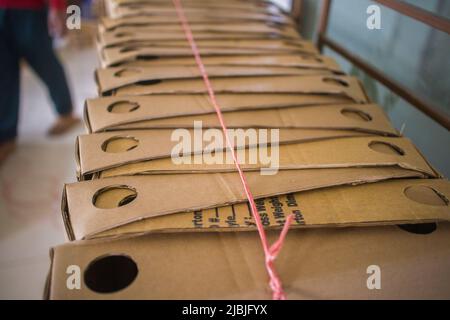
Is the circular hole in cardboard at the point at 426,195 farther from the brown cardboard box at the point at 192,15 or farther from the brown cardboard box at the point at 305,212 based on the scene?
the brown cardboard box at the point at 192,15

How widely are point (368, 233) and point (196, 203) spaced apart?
266 mm

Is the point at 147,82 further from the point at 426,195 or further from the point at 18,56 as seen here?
the point at 18,56

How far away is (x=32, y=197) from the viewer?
1622 millimetres

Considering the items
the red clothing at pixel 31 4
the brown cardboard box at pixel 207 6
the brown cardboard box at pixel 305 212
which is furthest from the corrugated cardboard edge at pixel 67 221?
the red clothing at pixel 31 4

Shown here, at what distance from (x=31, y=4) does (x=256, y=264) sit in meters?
1.71

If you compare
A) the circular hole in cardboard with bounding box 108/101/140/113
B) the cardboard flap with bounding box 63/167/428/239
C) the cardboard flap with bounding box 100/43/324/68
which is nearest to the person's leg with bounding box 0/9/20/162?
the cardboard flap with bounding box 100/43/324/68

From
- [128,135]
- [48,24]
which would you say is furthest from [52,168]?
[128,135]

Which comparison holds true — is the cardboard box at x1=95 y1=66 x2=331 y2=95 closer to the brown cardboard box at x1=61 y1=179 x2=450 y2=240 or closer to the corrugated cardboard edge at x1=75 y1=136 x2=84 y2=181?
the corrugated cardboard edge at x1=75 y1=136 x2=84 y2=181

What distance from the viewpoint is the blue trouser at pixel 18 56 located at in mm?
1700

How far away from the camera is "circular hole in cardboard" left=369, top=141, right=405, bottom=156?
2.30 ft

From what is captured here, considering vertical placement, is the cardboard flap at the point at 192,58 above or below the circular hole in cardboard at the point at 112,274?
above

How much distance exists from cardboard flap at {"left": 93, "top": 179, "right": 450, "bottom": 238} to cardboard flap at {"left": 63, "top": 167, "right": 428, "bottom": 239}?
0.04 feet

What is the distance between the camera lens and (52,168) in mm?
1813
